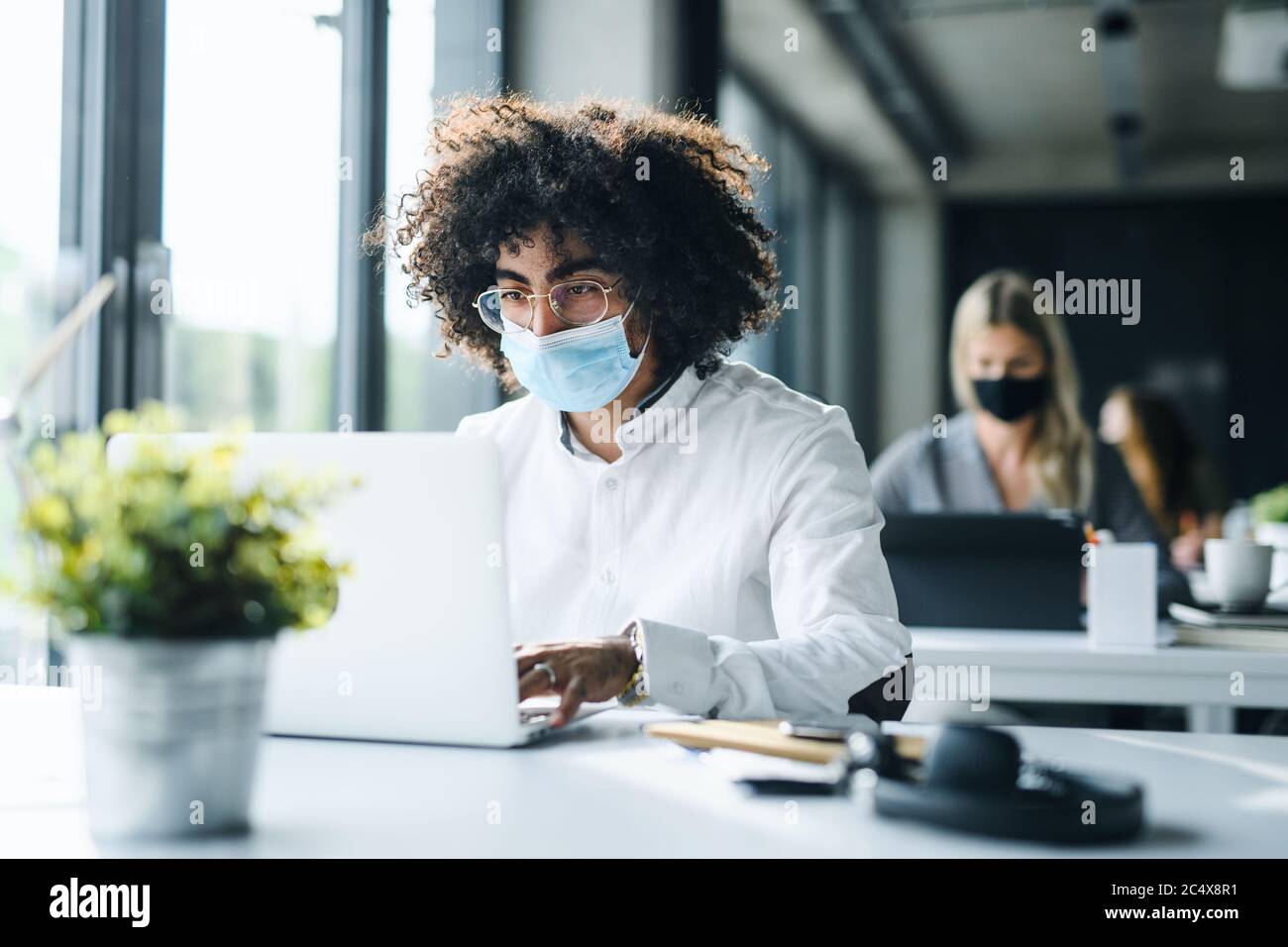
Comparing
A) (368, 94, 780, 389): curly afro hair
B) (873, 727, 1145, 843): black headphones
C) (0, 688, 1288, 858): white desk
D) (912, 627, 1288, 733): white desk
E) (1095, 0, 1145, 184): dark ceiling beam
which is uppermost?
(1095, 0, 1145, 184): dark ceiling beam

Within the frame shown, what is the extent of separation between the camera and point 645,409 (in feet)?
6.18

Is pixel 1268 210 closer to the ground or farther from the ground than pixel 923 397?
farther from the ground

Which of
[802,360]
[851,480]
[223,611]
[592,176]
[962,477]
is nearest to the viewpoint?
[223,611]

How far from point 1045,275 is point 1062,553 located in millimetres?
6979

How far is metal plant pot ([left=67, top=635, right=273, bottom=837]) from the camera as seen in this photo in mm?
819

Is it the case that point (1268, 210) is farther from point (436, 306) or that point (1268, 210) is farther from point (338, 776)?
point (338, 776)

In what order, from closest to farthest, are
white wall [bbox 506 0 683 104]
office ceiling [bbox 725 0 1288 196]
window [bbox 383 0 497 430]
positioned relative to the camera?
window [bbox 383 0 497 430] < white wall [bbox 506 0 683 104] < office ceiling [bbox 725 0 1288 196]

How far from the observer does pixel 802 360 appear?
7.57 m

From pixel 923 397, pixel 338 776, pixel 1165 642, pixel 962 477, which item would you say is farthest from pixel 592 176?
pixel 923 397

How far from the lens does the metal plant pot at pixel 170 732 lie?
82 centimetres

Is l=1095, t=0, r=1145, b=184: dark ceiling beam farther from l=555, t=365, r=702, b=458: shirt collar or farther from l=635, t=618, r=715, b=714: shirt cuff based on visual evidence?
l=635, t=618, r=715, b=714: shirt cuff

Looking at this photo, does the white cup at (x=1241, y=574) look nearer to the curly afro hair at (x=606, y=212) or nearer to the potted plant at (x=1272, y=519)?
the potted plant at (x=1272, y=519)

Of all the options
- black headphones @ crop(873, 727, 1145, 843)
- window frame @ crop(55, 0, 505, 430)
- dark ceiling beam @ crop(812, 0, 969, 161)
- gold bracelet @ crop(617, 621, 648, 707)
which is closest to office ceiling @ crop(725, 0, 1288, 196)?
dark ceiling beam @ crop(812, 0, 969, 161)

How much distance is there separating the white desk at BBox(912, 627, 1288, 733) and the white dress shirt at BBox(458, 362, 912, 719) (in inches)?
18.8
